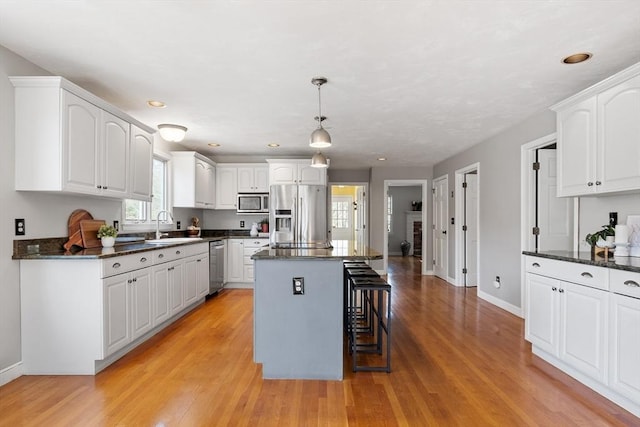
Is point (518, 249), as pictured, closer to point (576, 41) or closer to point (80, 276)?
→ point (576, 41)

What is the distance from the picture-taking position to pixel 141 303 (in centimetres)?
317

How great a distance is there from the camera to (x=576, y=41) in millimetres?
2287

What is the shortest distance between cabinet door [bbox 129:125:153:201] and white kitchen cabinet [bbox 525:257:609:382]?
385 centimetres

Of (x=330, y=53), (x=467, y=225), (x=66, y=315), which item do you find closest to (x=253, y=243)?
(x=66, y=315)

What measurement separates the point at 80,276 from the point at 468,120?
13.7 ft

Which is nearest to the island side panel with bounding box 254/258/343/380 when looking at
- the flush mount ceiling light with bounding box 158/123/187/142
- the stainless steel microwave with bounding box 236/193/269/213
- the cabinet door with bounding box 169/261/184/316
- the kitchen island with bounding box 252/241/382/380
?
the kitchen island with bounding box 252/241/382/380

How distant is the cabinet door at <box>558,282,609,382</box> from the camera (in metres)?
2.26

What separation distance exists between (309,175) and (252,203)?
1.13 meters

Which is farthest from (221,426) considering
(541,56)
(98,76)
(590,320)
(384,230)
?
(384,230)

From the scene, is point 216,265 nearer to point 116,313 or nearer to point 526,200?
point 116,313

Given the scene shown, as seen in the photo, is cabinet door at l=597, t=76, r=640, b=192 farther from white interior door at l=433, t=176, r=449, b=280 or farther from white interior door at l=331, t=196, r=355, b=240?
white interior door at l=331, t=196, r=355, b=240

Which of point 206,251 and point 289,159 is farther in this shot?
point 289,159

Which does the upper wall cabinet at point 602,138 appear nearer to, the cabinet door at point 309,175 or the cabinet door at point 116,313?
the cabinet door at point 309,175

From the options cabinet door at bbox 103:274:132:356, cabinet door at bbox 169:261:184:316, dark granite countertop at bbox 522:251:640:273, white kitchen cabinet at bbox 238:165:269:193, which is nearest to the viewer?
dark granite countertop at bbox 522:251:640:273
